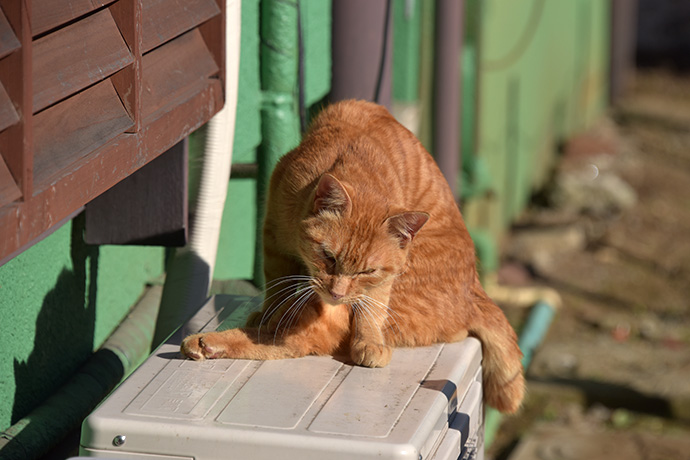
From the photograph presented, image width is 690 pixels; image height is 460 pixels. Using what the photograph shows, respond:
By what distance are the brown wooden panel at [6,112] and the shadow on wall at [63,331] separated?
1.06 meters

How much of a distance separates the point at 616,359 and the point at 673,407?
2.11 ft

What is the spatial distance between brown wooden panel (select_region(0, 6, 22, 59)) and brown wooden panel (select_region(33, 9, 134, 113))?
16 centimetres

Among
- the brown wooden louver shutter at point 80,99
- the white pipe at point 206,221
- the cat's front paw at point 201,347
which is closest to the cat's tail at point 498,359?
the cat's front paw at point 201,347

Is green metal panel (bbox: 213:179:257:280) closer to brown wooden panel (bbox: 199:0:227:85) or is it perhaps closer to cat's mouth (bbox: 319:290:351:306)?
brown wooden panel (bbox: 199:0:227:85)

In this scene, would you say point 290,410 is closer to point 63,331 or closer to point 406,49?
point 63,331

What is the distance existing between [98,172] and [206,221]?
914 mm

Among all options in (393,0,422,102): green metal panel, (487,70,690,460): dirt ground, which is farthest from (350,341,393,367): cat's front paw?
(393,0,422,102): green metal panel

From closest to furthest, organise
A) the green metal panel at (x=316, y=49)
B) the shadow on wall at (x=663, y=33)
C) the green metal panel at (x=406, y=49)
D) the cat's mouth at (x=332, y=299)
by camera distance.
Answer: the cat's mouth at (x=332, y=299), the green metal panel at (x=316, y=49), the green metal panel at (x=406, y=49), the shadow on wall at (x=663, y=33)

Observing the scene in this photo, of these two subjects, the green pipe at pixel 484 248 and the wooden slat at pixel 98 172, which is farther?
the green pipe at pixel 484 248

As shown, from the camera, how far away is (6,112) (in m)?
1.43

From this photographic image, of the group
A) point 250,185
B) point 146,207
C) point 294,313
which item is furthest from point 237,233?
point 294,313

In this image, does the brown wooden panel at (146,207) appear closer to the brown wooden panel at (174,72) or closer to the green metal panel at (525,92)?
the brown wooden panel at (174,72)

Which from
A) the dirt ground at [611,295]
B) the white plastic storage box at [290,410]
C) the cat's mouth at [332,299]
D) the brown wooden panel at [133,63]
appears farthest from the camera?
the dirt ground at [611,295]

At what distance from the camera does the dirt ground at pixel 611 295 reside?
454 centimetres
